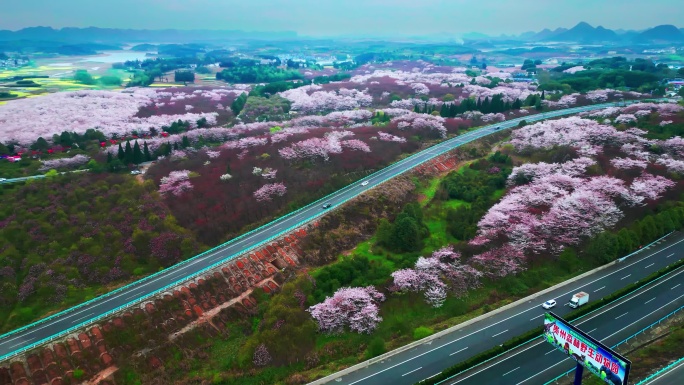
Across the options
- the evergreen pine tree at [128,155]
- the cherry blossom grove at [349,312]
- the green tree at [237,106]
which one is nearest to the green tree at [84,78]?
the green tree at [237,106]

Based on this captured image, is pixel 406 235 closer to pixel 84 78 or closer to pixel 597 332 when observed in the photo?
pixel 597 332

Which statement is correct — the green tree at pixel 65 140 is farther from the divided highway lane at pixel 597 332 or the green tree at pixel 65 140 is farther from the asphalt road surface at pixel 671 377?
the asphalt road surface at pixel 671 377

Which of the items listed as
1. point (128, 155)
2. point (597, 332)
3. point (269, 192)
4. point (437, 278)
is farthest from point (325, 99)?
point (597, 332)

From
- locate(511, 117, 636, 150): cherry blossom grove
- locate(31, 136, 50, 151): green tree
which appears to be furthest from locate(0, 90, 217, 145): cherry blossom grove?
locate(511, 117, 636, 150): cherry blossom grove

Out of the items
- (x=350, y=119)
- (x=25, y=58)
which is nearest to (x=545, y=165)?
(x=350, y=119)

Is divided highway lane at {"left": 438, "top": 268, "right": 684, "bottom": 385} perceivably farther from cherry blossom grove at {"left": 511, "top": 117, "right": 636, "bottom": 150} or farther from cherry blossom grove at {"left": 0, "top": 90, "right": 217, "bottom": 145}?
cherry blossom grove at {"left": 0, "top": 90, "right": 217, "bottom": 145}

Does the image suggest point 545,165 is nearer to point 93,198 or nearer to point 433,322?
point 433,322
